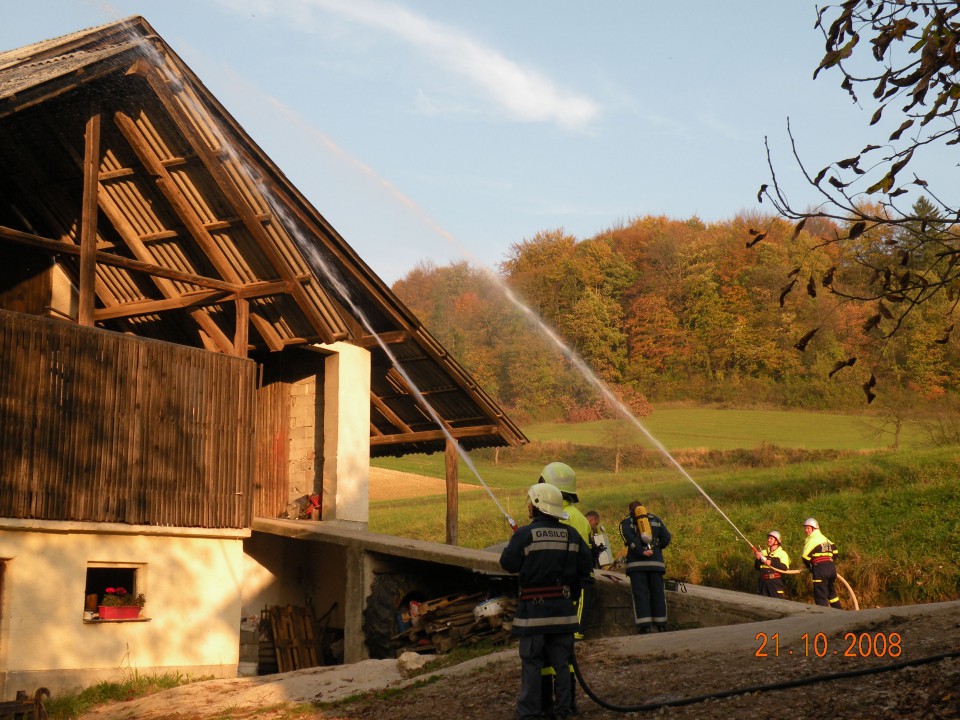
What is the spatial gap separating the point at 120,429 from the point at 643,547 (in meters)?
6.86

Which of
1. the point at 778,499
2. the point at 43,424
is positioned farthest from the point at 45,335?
the point at 778,499

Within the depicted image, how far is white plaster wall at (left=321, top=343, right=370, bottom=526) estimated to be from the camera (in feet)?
62.0

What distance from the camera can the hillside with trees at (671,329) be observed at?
55.3 meters

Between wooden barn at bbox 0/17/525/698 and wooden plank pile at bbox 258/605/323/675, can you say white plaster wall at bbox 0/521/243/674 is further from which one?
wooden plank pile at bbox 258/605/323/675

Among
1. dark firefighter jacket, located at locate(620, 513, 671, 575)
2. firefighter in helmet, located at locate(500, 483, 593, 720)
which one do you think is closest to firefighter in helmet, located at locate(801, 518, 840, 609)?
dark firefighter jacket, located at locate(620, 513, 671, 575)

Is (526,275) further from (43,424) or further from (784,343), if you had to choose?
(43,424)

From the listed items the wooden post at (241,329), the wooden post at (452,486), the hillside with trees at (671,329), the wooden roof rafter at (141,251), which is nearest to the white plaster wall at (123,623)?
the wooden post at (241,329)

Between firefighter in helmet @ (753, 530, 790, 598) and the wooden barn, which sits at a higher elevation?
the wooden barn

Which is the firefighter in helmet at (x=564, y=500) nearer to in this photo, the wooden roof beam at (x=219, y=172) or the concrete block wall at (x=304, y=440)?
the wooden roof beam at (x=219, y=172)

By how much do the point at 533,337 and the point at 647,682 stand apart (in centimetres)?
4744

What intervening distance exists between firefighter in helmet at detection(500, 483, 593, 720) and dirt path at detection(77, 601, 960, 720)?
20.1 inches

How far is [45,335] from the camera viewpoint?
13094 millimetres

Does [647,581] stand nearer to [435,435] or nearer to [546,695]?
[546,695]
